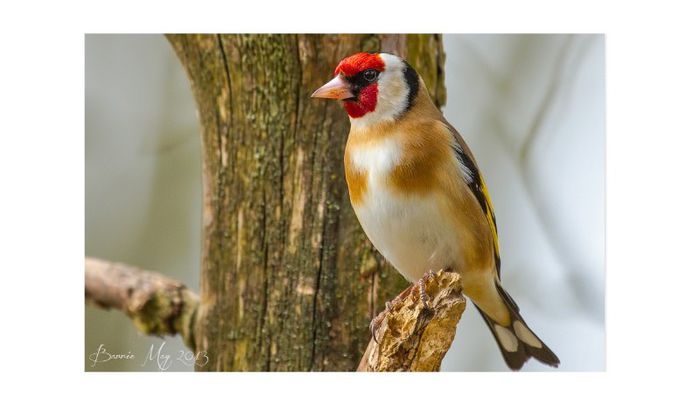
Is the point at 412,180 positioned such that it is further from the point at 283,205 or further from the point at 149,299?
the point at 149,299

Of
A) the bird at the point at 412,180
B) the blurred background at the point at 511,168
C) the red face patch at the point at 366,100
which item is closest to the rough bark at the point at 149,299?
the blurred background at the point at 511,168

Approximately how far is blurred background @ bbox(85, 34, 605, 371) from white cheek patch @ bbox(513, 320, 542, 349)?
1.2 inches

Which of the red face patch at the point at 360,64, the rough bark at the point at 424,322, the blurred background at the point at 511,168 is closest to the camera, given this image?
the rough bark at the point at 424,322

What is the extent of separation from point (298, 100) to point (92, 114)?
0.68 m

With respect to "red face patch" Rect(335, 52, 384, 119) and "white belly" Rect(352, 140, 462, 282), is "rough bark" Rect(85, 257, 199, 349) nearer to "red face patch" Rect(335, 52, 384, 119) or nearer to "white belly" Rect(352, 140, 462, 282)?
"white belly" Rect(352, 140, 462, 282)

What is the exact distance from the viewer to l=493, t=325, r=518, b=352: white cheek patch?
268 cm

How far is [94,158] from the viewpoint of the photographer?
8.79ft

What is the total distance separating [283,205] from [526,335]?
92 cm

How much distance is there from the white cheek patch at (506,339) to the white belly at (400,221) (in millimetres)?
352

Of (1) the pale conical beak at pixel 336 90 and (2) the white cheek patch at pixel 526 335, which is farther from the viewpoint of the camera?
(2) the white cheek patch at pixel 526 335

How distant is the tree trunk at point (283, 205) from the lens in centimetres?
268
